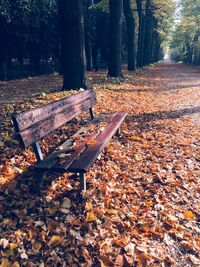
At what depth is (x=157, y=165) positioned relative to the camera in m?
4.71

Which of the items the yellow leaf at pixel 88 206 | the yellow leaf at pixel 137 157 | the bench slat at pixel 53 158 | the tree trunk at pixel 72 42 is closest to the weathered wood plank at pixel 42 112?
the bench slat at pixel 53 158

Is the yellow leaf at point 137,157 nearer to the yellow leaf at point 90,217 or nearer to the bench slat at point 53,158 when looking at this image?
the bench slat at point 53,158

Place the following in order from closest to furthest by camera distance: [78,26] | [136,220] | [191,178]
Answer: [136,220], [191,178], [78,26]

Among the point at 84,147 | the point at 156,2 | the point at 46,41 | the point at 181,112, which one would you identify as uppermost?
the point at 156,2

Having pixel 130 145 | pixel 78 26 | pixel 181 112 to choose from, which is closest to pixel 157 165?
pixel 130 145

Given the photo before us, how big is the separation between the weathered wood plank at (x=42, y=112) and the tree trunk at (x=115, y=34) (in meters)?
9.02

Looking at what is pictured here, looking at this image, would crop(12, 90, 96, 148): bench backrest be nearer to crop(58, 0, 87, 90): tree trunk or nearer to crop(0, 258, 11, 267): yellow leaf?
crop(0, 258, 11, 267): yellow leaf

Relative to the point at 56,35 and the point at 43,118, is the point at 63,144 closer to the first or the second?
the point at 43,118

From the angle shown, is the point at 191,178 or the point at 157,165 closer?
the point at 191,178

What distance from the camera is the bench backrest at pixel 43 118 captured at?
10.6 ft

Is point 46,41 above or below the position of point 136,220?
above

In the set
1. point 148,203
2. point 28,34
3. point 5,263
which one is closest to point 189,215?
point 148,203

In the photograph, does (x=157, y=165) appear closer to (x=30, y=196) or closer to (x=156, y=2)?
(x=30, y=196)

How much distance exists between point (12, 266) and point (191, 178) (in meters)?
2.87
